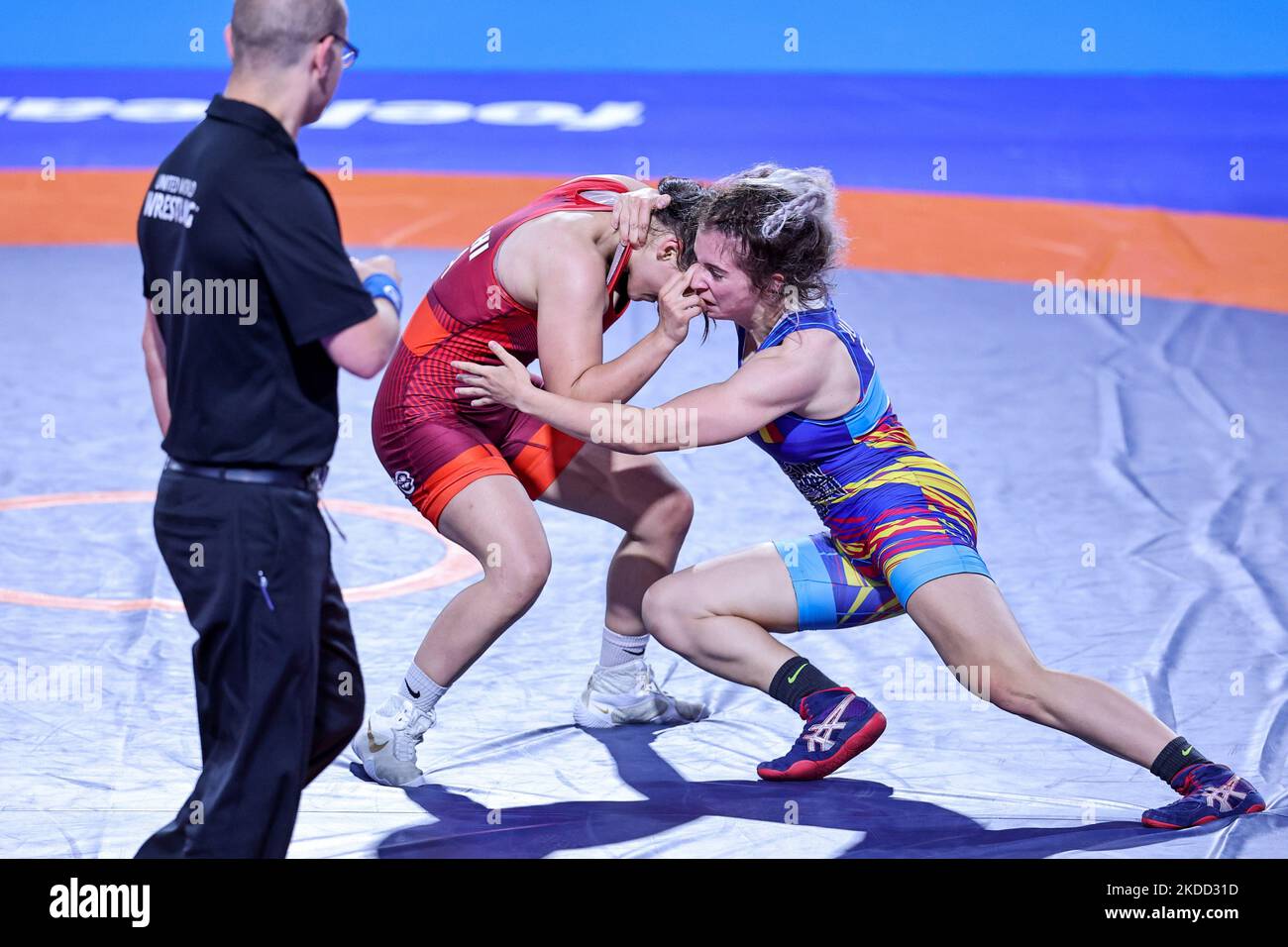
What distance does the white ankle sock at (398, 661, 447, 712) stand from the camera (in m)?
3.88

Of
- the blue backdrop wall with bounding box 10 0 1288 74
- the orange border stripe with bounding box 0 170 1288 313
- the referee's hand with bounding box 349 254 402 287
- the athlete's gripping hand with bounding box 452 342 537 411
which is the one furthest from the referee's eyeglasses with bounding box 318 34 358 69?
the blue backdrop wall with bounding box 10 0 1288 74

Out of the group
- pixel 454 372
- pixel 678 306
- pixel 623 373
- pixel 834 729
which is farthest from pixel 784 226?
pixel 834 729

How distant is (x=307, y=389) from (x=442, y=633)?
1.14 metres

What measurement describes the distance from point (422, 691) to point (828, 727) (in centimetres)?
98

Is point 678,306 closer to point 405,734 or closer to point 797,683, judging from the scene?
point 797,683

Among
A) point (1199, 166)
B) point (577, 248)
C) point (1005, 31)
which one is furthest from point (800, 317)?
point (1005, 31)

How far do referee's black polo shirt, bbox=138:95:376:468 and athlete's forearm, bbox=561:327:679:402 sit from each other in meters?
0.91

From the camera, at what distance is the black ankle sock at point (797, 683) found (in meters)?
3.74

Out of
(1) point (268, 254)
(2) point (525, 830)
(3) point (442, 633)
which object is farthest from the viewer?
(3) point (442, 633)

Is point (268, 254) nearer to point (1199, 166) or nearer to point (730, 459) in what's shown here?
point (730, 459)

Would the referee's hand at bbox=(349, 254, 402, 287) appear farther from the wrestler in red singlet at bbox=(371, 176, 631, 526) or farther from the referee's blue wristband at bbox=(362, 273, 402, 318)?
the wrestler in red singlet at bbox=(371, 176, 631, 526)

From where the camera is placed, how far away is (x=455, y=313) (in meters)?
3.99

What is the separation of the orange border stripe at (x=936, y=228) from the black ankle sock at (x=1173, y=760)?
228 inches

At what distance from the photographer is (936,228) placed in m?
10.6
